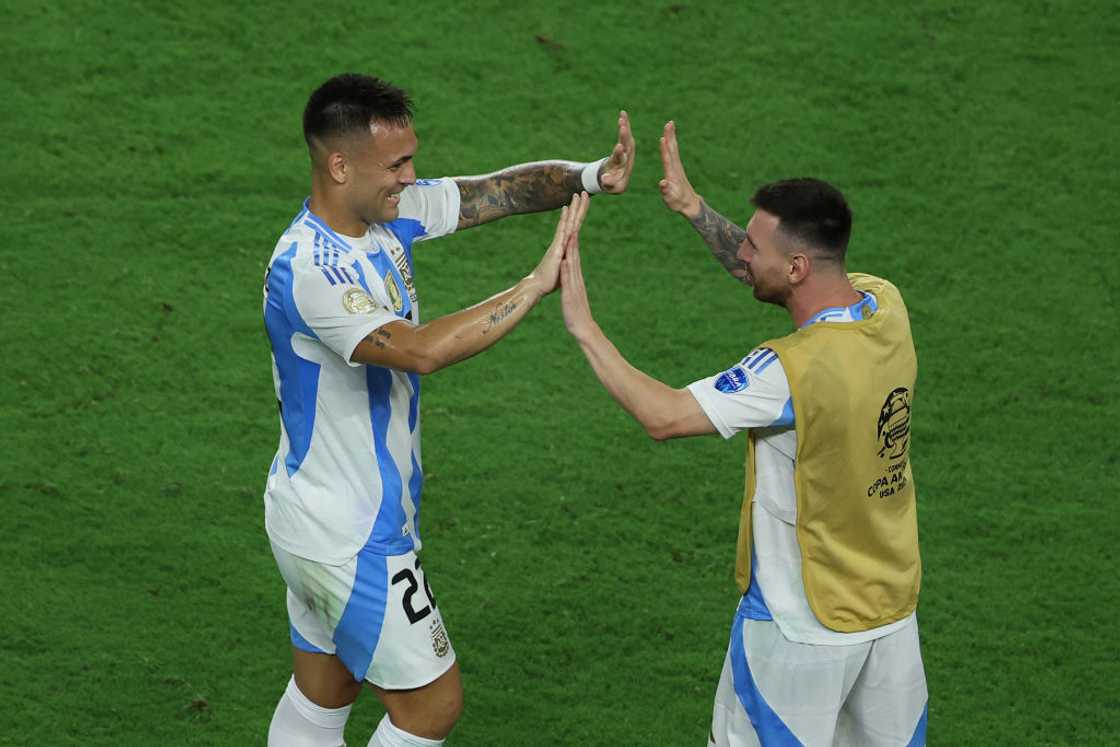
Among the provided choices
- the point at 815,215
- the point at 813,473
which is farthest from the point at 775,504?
the point at 815,215

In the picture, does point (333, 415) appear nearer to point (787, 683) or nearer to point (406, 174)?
point (406, 174)

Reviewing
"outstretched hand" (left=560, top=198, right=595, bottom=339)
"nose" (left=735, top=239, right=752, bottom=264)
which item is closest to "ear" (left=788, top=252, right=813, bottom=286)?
"nose" (left=735, top=239, right=752, bottom=264)

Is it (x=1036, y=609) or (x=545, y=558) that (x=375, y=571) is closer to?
(x=545, y=558)

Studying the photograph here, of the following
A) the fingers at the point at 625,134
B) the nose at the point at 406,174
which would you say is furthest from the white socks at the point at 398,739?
the fingers at the point at 625,134

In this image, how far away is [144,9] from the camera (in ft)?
25.9

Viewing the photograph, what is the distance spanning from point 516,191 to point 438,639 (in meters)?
1.32

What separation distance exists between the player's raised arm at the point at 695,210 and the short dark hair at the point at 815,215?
1.64 feet

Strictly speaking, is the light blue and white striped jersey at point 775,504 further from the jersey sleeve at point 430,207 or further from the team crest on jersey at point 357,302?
the jersey sleeve at point 430,207

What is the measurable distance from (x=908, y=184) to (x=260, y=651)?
148 inches

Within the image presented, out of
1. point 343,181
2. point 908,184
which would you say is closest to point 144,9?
point 908,184

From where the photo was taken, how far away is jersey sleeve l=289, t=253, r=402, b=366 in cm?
358

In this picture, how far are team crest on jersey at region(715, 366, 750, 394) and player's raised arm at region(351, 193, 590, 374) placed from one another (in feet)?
1.54

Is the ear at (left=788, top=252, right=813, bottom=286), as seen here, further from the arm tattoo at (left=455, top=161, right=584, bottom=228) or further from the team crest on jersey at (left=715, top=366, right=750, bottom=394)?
the arm tattoo at (left=455, top=161, right=584, bottom=228)

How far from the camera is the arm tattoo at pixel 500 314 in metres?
3.60
